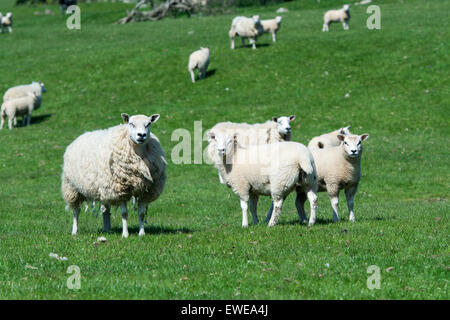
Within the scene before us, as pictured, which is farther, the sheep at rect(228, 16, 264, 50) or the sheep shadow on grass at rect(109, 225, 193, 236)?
the sheep at rect(228, 16, 264, 50)

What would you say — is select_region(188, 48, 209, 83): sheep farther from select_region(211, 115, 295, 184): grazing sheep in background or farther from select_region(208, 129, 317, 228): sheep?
select_region(208, 129, 317, 228): sheep

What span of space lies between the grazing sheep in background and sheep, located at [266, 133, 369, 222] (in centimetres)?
309

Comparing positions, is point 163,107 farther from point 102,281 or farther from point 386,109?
point 102,281

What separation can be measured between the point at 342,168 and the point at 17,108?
873 inches

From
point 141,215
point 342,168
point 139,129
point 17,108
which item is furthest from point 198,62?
point 139,129

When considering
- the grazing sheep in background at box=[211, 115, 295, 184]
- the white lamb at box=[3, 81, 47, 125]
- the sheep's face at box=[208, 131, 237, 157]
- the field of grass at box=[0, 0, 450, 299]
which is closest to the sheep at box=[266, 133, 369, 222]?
the field of grass at box=[0, 0, 450, 299]

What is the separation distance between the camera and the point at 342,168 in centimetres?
1302

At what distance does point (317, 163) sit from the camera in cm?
1348

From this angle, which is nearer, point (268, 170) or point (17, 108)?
point (268, 170)

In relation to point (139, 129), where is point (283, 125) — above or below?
below

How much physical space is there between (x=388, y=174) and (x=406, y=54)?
48.1ft

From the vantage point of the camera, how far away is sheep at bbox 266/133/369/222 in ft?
42.1

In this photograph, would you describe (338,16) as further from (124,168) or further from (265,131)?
(124,168)
